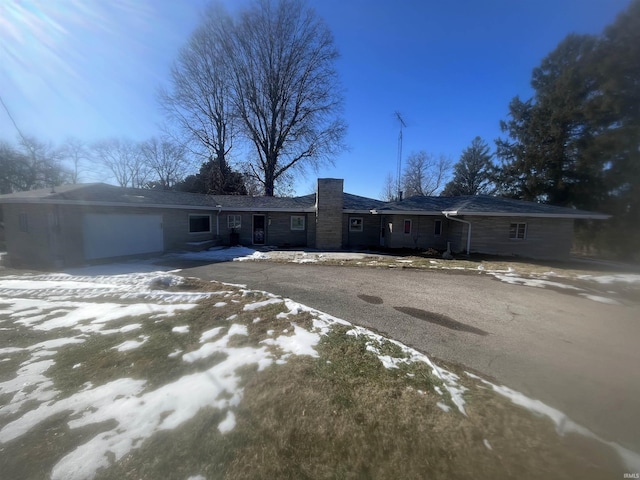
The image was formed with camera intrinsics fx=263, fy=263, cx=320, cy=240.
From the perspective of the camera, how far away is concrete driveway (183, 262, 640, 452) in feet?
10.7

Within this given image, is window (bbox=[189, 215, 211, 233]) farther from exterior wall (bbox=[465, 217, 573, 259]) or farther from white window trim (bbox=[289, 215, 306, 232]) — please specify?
exterior wall (bbox=[465, 217, 573, 259])

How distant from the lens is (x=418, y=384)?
3254 millimetres

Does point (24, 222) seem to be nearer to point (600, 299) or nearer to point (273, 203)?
point (273, 203)

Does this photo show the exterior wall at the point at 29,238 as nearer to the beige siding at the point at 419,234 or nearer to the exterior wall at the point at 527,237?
the beige siding at the point at 419,234

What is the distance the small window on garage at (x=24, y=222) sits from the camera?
38.5 feet

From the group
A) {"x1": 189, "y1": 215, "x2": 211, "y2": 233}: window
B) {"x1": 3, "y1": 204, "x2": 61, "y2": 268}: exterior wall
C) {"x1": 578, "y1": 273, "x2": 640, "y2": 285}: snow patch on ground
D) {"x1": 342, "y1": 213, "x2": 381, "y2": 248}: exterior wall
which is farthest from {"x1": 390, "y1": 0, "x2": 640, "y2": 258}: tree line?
{"x1": 3, "y1": 204, "x2": 61, "y2": 268}: exterior wall

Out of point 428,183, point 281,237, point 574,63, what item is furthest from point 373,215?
point 428,183

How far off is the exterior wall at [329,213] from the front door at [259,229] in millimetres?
4069

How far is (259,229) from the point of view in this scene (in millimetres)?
18234

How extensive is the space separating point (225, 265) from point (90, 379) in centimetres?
798

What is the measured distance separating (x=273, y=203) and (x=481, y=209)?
12653 mm

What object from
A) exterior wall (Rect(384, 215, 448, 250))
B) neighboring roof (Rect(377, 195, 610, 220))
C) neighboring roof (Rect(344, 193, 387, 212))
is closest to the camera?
neighboring roof (Rect(377, 195, 610, 220))

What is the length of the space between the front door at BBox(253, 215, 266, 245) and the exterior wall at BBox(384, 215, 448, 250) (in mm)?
8564

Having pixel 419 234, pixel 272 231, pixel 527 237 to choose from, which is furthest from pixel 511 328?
pixel 272 231
